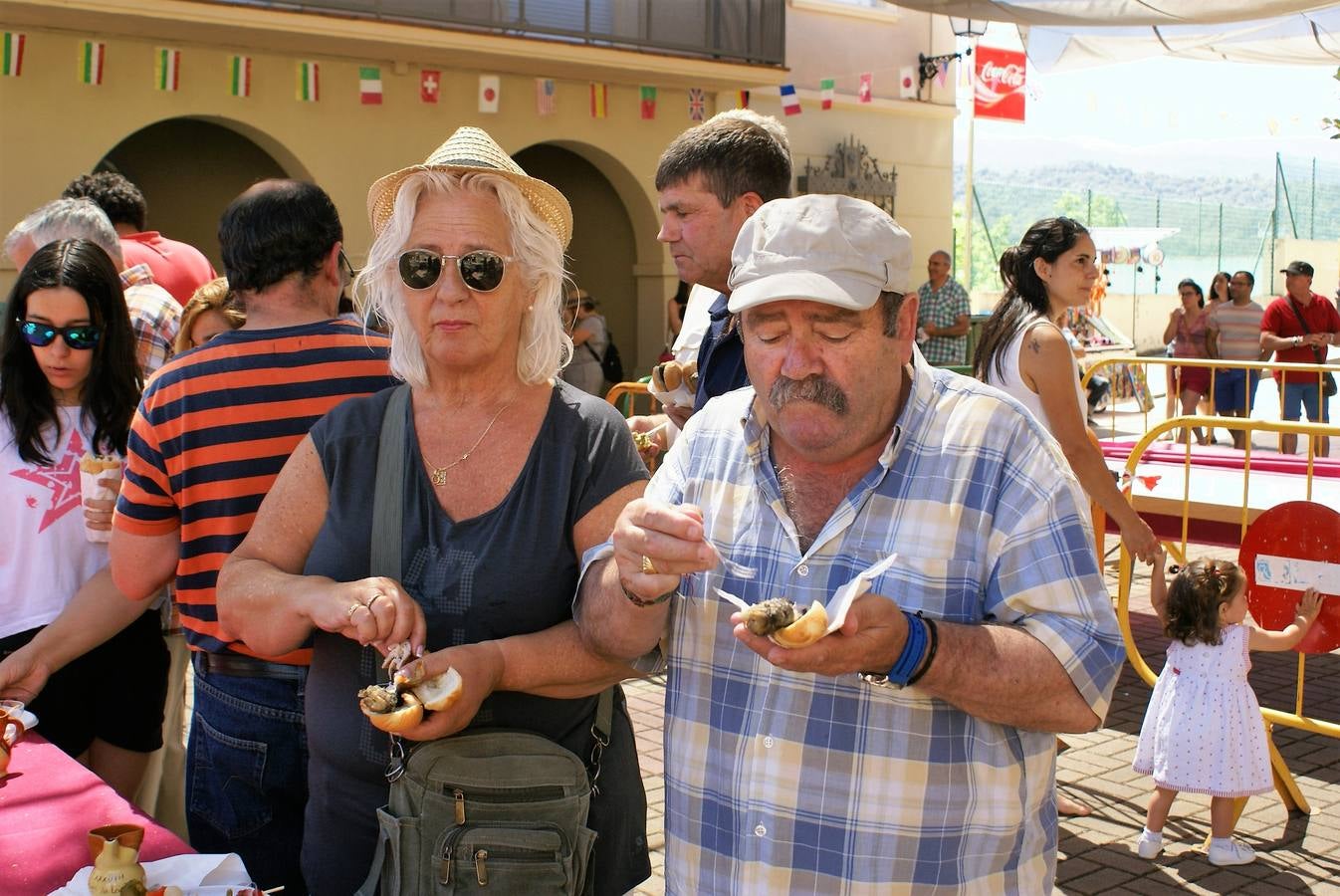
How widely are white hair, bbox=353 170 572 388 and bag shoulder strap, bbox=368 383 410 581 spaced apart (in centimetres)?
12

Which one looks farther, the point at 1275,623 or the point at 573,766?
the point at 1275,623

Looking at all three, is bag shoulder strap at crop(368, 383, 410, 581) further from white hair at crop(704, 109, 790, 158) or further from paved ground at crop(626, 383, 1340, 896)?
paved ground at crop(626, 383, 1340, 896)

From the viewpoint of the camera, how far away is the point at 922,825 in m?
1.87

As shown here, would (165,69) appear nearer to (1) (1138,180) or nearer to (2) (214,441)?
(2) (214,441)

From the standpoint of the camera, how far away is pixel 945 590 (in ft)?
6.16

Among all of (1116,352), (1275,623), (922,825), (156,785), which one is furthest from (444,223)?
(1116,352)

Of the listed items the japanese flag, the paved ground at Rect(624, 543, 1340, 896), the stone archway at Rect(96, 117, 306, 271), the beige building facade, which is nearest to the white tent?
the paved ground at Rect(624, 543, 1340, 896)

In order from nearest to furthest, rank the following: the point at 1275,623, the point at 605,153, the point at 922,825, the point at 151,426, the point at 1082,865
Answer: the point at 922,825
the point at 151,426
the point at 1082,865
the point at 1275,623
the point at 605,153

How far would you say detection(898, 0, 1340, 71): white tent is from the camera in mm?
5402

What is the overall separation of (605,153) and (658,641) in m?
13.1

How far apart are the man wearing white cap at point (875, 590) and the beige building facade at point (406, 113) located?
10.3 m

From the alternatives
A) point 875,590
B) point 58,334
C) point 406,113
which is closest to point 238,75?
point 406,113

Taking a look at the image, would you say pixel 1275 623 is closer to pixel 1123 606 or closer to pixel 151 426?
pixel 1123 606

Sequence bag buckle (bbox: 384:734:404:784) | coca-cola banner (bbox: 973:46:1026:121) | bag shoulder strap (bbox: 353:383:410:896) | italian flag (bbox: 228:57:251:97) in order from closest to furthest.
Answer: bag buckle (bbox: 384:734:404:784)
bag shoulder strap (bbox: 353:383:410:896)
italian flag (bbox: 228:57:251:97)
coca-cola banner (bbox: 973:46:1026:121)
